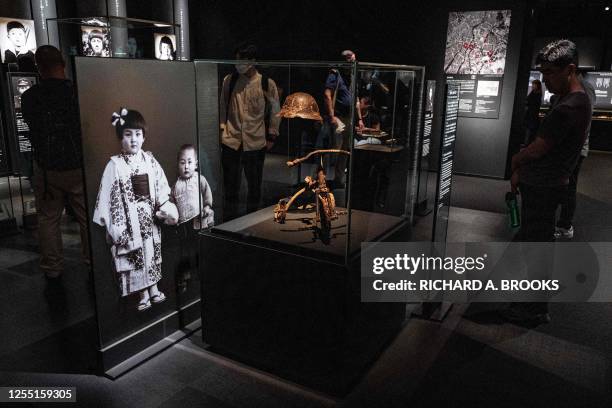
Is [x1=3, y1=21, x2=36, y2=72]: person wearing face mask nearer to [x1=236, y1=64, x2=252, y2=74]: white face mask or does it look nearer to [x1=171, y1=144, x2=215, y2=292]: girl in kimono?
[x1=236, y1=64, x2=252, y2=74]: white face mask

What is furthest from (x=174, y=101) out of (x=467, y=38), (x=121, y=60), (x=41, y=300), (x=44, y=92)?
(x=467, y=38)

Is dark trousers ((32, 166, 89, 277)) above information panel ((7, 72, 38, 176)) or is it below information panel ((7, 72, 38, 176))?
below

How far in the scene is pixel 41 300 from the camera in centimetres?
360

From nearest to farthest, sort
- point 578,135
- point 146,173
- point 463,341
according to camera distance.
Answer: point 146,173 → point 578,135 → point 463,341

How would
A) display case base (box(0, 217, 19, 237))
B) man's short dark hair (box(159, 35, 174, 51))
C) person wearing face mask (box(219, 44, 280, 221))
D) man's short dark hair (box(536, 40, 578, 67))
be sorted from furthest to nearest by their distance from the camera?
man's short dark hair (box(159, 35, 174, 51)) < display case base (box(0, 217, 19, 237)) < person wearing face mask (box(219, 44, 280, 221)) < man's short dark hair (box(536, 40, 578, 67))

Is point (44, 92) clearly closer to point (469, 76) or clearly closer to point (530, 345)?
point (530, 345)

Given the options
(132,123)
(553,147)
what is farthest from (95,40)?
(553,147)

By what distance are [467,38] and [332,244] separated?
6.86m

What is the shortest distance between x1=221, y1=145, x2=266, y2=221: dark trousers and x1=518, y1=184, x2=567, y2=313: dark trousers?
2.30m

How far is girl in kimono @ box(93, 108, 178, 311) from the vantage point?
254 centimetres

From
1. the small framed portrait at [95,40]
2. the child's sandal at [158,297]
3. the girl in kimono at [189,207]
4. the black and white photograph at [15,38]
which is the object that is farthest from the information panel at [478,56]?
the black and white photograph at [15,38]

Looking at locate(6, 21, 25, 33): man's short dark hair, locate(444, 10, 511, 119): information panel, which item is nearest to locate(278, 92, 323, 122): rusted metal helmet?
locate(444, 10, 511, 119): information panel

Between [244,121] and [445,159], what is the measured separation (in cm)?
184

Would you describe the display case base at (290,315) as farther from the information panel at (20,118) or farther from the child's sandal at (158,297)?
the information panel at (20,118)
